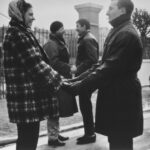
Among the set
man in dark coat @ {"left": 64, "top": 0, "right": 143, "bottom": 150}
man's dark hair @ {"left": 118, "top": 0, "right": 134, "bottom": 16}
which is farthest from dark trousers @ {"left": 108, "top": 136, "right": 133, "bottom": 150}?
man's dark hair @ {"left": 118, "top": 0, "right": 134, "bottom": 16}

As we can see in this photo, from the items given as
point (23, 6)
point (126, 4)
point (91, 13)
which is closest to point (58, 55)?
point (23, 6)

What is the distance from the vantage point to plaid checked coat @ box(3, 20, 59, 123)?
13.8 feet

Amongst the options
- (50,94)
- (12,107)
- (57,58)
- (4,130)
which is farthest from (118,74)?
(4,130)

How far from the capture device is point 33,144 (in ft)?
14.3

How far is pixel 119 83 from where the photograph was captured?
3.83 m

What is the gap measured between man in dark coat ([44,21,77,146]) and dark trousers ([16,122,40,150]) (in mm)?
1991

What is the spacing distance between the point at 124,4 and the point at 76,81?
2.95 ft

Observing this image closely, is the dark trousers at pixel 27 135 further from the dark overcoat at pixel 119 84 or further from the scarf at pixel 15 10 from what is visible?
the scarf at pixel 15 10

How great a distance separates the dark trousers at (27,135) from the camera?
14.0ft

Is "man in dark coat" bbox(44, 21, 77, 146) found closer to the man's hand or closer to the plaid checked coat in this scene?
the plaid checked coat

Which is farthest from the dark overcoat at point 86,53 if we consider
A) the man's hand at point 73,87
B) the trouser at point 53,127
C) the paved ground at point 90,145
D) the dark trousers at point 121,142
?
the dark trousers at point 121,142

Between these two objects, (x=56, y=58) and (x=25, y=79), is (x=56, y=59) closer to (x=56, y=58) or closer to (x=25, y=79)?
(x=56, y=58)

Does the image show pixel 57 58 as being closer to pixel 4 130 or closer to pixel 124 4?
pixel 4 130

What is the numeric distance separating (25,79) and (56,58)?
2.19 meters
